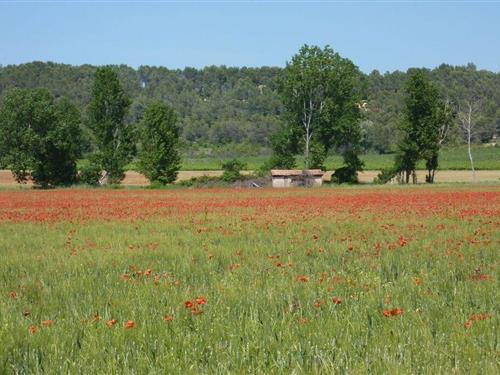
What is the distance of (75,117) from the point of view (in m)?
82.6

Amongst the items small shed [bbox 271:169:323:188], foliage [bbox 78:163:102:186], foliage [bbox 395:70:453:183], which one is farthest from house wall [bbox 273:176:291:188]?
foliage [bbox 78:163:102:186]

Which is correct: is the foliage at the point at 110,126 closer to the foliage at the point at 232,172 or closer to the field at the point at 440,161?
the foliage at the point at 232,172

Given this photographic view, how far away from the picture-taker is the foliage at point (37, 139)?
72.5 meters

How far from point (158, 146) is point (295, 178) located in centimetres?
1766

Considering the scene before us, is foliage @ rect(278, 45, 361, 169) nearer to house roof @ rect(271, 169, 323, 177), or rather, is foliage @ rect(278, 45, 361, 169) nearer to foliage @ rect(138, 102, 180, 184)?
house roof @ rect(271, 169, 323, 177)

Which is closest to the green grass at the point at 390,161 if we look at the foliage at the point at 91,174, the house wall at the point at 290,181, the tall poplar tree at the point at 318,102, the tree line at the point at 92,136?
the tall poplar tree at the point at 318,102

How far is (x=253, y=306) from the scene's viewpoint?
6.59 meters

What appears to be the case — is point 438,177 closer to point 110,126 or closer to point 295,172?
point 295,172

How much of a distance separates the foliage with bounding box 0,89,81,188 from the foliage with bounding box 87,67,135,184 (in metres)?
3.75

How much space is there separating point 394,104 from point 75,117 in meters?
120

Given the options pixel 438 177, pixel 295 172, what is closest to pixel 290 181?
Answer: pixel 295 172

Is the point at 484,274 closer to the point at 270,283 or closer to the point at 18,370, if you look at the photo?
the point at 270,283

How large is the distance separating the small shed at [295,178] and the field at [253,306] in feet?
206

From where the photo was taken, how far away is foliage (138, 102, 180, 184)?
77000 mm
